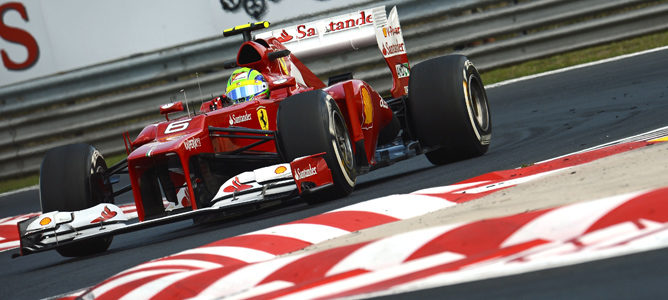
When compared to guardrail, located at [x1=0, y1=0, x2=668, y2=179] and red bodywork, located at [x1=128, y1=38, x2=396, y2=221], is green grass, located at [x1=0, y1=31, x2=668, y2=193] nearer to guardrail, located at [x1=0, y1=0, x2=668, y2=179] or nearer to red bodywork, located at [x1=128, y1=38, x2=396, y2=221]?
guardrail, located at [x1=0, y1=0, x2=668, y2=179]

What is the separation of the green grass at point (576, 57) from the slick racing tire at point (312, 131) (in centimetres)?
647

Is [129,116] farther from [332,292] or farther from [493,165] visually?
[332,292]

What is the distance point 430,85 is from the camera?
865 cm

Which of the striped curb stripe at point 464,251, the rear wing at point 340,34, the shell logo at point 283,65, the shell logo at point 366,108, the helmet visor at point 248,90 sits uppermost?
the rear wing at point 340,34

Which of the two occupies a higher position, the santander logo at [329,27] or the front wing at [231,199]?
the santander logo at [329,27]

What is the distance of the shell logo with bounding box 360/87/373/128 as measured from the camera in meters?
8.35

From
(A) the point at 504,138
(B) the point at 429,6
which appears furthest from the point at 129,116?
(A) the point at 504,138

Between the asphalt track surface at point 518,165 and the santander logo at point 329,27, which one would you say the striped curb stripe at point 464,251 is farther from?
the santander logo at point 329,27

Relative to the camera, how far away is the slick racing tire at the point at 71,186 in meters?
7.74

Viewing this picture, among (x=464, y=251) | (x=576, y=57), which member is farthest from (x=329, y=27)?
(x=464, y=251)

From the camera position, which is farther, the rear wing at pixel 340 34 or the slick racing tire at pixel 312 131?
the rear wing at pixel 340 34

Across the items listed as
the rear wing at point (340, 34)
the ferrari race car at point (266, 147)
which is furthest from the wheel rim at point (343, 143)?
the rear wing at point (340, 34)

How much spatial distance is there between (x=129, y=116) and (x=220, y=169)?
18.9 feet

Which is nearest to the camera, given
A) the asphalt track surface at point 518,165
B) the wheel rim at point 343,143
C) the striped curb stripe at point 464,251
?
the asphalt track surface at point 518,165
